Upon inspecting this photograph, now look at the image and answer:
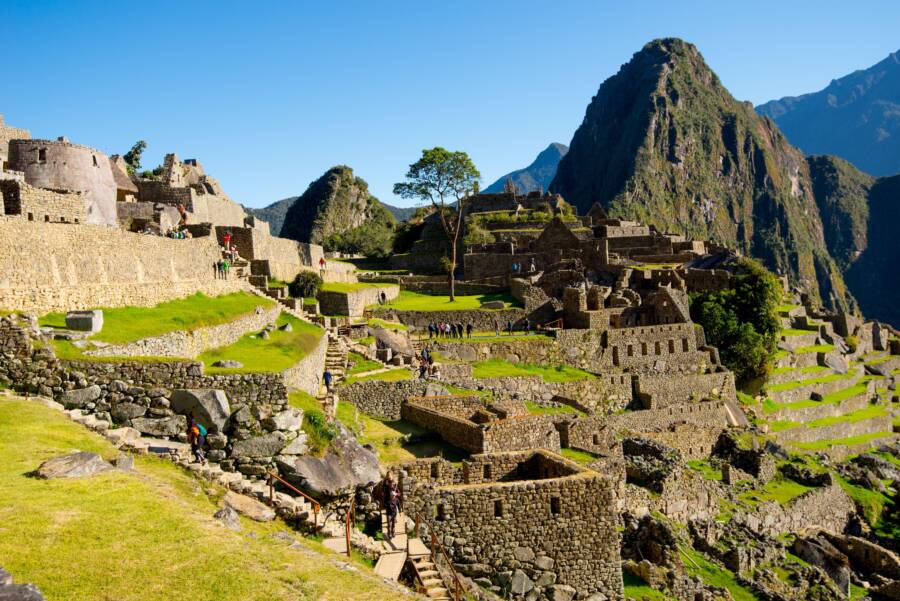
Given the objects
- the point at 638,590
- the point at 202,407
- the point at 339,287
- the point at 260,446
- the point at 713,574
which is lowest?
the point at 713,574

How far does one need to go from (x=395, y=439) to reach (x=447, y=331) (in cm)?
1788

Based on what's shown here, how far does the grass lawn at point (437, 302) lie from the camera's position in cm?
4056

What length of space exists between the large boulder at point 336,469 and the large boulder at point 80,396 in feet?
11.9

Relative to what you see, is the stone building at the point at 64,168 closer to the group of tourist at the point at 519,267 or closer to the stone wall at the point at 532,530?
the stone wall at the point at 532,530

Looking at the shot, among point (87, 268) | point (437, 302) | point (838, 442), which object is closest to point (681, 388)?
point (437, 302)

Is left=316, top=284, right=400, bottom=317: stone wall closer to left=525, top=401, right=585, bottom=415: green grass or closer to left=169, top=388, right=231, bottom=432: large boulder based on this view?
left=525, top=401, right=585, bottom=415: green grass

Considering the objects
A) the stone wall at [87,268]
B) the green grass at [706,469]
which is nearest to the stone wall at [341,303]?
the stone wall at [87,268]

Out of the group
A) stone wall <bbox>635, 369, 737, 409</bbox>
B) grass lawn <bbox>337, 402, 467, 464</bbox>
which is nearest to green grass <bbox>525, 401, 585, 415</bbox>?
stone wall <bbox>635, 369, 737, 409</bbox>

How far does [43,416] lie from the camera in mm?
12086

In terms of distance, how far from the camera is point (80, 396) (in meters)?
13.2

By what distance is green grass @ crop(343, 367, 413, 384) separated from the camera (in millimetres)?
23844

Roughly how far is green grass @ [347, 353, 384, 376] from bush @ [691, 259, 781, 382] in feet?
79.5

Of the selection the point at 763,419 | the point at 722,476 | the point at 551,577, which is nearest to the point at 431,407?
the point at 551,577

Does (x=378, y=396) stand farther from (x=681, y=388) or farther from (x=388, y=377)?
(x=681, y=388)
